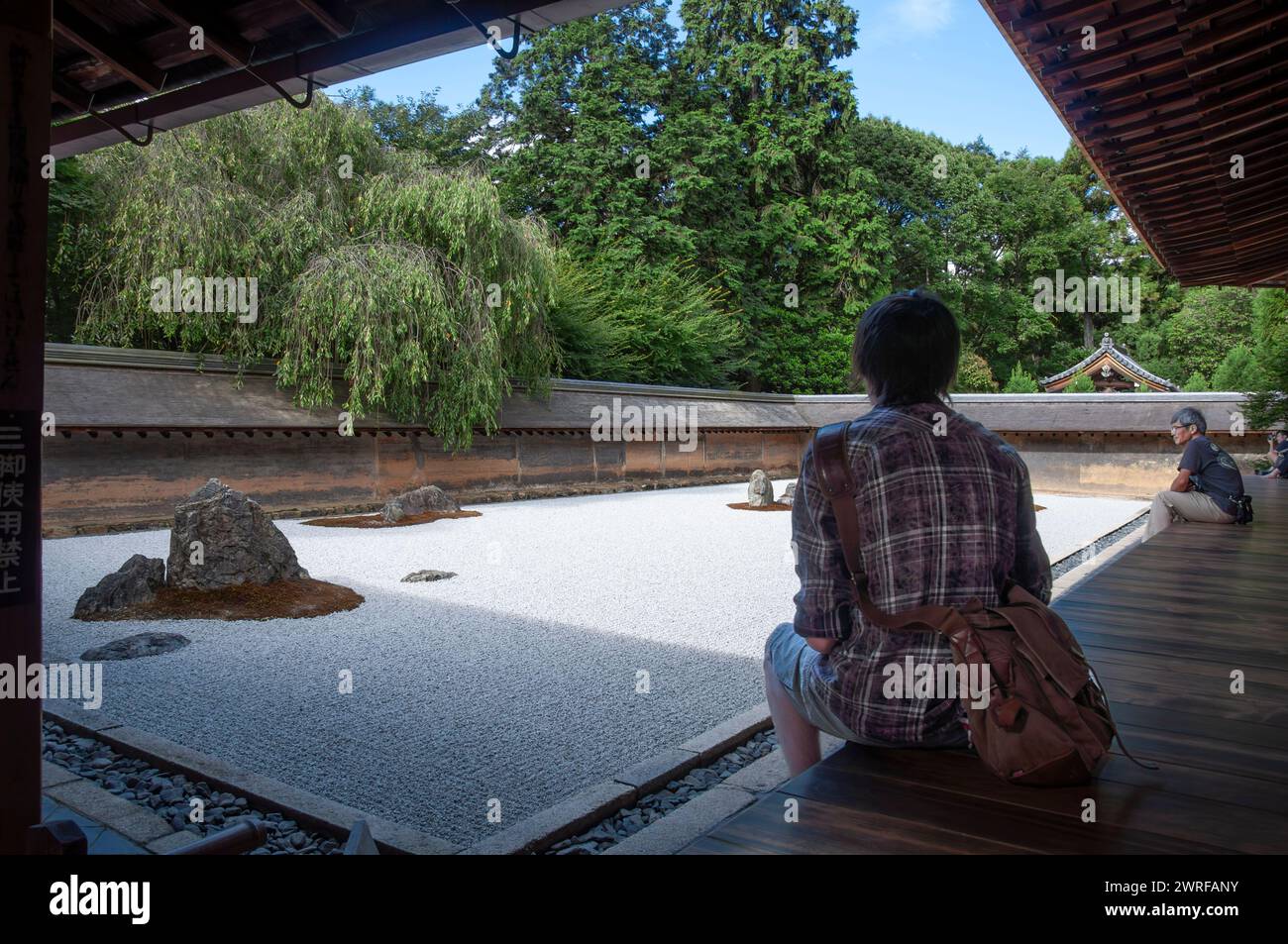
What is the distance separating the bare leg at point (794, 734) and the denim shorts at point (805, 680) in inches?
1.2

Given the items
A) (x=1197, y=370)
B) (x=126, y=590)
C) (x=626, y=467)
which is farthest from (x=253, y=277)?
(x=1197, y=370)

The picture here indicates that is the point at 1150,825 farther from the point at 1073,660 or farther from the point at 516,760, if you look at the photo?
the point at 516,760

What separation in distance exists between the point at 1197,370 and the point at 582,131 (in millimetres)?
21778

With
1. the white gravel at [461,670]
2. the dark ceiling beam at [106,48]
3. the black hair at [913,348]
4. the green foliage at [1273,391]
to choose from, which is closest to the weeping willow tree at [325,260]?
the white gravel at [461,670]

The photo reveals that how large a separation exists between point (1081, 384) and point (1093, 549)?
60.6 feet

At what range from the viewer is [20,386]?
204 cm

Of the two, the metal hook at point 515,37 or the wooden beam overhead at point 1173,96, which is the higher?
the wooden beam overhead at point 1173,96

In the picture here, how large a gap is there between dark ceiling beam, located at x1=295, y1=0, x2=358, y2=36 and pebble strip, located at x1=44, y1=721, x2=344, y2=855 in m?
2.56

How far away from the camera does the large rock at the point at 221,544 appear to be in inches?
272

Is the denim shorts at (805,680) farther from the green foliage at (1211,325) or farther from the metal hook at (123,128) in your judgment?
the green foliage at (1211,325)

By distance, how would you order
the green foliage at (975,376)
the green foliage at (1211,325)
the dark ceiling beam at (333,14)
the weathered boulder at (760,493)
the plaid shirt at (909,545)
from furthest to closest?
the green foliage at (975,376), the green foliage at (1211,325), the weathered boulder at (760,493), the dark ceiling beam at (333,14), the plaid shirt at (909,545)

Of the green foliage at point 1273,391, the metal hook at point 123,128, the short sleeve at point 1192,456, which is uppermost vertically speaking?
the metal hook at point 123,128

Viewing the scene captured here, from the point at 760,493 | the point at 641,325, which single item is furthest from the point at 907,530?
the point at 641,325
